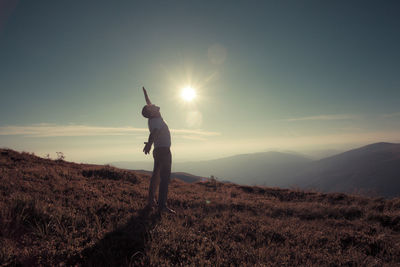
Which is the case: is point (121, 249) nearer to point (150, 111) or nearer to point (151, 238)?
point (151, 238)

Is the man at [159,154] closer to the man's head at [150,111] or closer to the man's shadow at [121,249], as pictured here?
the man's head at [150,111]

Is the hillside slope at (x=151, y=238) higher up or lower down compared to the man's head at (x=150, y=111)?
Result: lower down

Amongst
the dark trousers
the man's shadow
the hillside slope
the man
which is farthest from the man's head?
the man's shadow

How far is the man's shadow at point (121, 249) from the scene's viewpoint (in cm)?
255

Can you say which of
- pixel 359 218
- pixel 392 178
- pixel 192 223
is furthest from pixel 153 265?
pixel 392 178

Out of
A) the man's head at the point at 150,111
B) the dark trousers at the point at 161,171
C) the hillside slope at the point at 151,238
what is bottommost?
the hillside slope at the point at 151,238

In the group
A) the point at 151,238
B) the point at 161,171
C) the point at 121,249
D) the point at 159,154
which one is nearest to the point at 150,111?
the point at 159,154

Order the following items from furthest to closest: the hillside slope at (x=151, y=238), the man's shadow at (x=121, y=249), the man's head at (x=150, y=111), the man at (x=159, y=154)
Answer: the man's head at (x=150, y=111) → the man at (x=159, y=154) → the hillside slope at (x=151, y=238) → the man's shadow at (x=121, y=249)

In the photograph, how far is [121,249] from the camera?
9.41 feet

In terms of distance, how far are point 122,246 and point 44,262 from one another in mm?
978

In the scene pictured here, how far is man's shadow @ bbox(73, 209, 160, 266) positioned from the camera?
8.38 ft

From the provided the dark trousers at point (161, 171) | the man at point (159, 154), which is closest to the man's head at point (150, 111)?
the man at point (159, 154)

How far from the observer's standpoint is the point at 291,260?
3.12 meters

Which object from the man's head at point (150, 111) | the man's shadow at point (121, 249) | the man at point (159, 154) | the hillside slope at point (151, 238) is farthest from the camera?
the man's head at point (150, 111)
